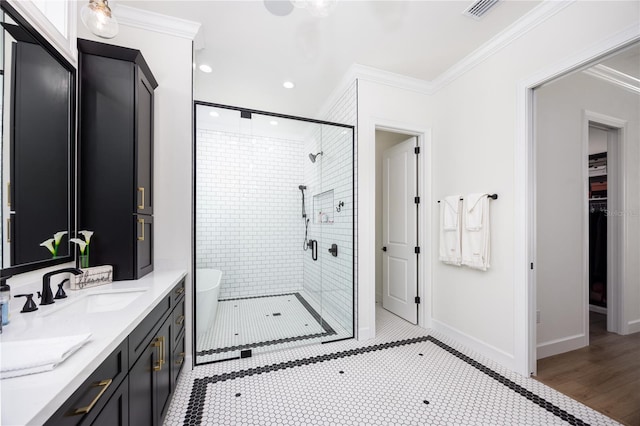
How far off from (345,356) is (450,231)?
1.71 m

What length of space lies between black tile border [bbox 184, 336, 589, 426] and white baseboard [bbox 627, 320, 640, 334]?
1.68m

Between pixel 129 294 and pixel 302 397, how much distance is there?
1.38m

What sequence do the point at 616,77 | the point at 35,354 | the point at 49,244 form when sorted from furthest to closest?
the point at 616,77 < the point at 49,244 < the point at 35,354

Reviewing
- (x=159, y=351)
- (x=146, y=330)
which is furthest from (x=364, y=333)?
(x=146, y=330)

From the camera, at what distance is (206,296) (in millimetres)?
2514

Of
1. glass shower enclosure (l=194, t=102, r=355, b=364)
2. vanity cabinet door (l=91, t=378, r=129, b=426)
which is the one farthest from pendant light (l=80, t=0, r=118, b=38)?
vanity cabinet door (l=91, t=378, r=129, b=426)

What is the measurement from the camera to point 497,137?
249 centimetres

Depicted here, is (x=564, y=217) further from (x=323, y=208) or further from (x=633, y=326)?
(x=323, y=208)

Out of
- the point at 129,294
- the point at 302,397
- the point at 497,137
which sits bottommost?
the point at 302,397

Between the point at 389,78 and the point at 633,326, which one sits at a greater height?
the point at 389,78

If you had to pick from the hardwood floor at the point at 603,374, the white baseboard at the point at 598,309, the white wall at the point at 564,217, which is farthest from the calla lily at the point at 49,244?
the white baseboard at the point at 598,309

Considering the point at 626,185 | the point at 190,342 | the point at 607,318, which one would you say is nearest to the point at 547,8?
the point at 626,185

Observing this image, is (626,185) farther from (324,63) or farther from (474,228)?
(324,63)

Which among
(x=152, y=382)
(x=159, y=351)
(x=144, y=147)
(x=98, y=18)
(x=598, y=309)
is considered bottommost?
(x=598, y=309)
